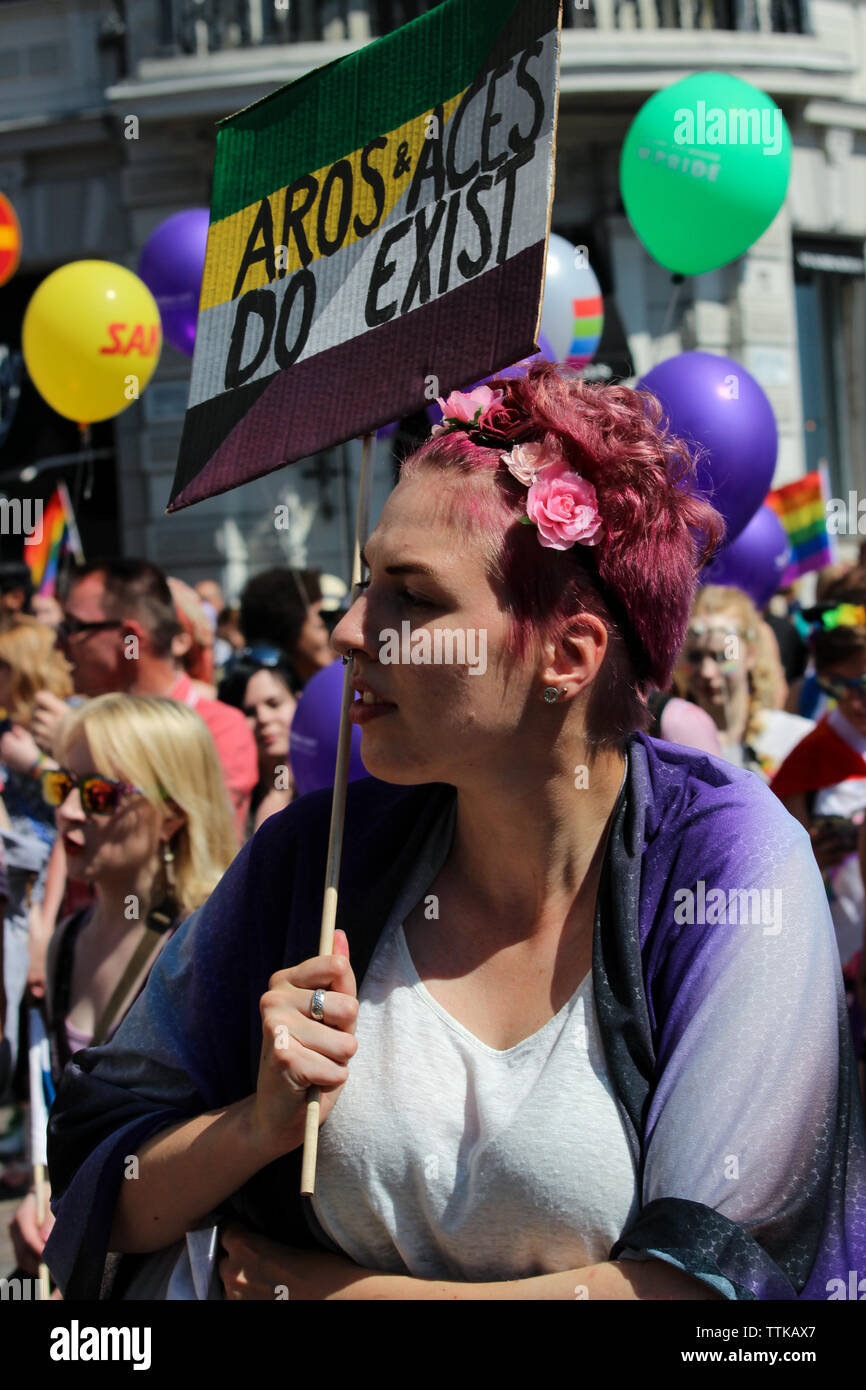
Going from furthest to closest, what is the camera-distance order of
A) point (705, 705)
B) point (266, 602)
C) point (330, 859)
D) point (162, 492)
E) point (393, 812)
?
1. point (162, 492)
2. point (266, 602)
3. point (705, 705)
4. point (393, 812)
5. point (330, 859)

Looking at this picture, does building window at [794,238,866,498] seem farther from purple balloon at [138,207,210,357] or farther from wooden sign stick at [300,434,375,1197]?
wooden sign stick at [300,434,375,1197]

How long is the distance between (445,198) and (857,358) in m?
13.2

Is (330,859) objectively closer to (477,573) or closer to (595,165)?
(477,573)

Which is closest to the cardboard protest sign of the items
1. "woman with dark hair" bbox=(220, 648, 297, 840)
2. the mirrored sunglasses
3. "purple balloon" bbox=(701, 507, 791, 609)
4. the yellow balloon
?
the mirrored sunglasses

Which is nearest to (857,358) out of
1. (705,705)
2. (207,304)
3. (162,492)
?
(162,492)

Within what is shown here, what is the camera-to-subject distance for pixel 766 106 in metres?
5.15

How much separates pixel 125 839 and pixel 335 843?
61.2 inches

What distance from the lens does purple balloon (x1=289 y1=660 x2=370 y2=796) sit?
11.5ft

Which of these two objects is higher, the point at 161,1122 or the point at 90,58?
the point at 90,58

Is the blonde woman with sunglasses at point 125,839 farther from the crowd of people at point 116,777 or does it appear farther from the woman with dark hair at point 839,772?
the woman with dark hair at point 839,772

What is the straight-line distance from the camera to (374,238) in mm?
1726

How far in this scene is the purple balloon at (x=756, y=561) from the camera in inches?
223

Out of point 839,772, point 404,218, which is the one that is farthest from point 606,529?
point 839,772

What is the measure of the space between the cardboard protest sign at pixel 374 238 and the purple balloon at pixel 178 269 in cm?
435
